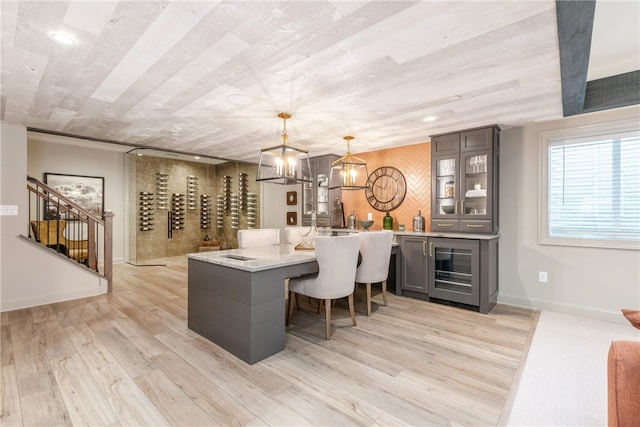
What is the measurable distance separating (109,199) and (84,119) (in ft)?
11.9

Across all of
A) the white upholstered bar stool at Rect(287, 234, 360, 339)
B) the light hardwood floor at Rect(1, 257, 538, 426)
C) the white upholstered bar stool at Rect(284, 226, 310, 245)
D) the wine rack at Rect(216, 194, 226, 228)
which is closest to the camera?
the light hardwood floor at Rect(1, 257, 538, 426)

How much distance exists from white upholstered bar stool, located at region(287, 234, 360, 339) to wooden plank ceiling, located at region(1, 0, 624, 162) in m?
1.36

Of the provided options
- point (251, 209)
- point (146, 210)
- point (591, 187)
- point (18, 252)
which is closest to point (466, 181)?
point (591, 187)

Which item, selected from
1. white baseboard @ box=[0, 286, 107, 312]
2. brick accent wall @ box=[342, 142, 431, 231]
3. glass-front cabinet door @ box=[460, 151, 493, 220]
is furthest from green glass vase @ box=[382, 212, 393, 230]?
white baseboard @ box=[0, 286, 107, 312]

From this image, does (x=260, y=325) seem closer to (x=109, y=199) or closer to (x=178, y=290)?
(x=178, y=290)

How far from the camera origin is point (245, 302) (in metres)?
2.44

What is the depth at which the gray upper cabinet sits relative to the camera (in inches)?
152

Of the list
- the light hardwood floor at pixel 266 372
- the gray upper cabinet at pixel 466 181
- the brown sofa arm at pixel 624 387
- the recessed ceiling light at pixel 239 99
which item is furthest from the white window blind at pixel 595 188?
the recessed ceiling light at pixel 239 99

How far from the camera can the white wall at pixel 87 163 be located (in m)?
5.74

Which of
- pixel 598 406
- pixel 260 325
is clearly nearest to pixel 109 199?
pixel 260 325

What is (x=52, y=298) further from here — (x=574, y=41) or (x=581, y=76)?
(x=581, y=76)

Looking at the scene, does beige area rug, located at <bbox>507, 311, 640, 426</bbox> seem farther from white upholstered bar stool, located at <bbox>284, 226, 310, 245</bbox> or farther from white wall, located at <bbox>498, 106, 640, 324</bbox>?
white upholstered bar stool, located at <bbox>284, 226, 310, 245</bbox>

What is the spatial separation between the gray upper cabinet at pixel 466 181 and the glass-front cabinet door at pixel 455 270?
0.33m

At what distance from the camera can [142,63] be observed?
7.32ft
